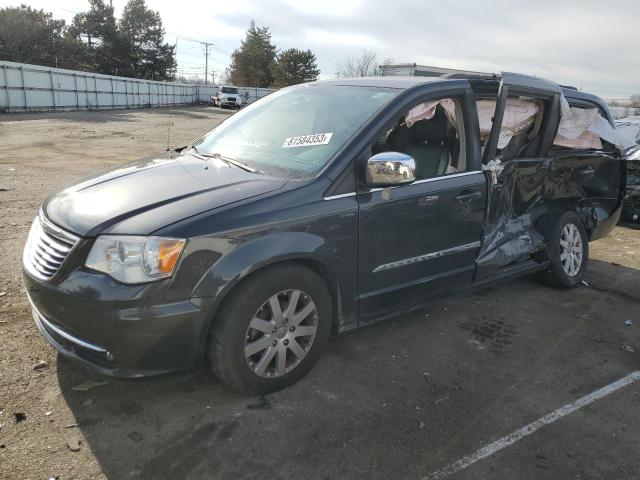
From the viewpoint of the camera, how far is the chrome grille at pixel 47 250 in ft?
9.05

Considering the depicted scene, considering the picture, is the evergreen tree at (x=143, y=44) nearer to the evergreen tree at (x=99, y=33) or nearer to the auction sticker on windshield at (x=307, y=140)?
the evergreen tree at (x=99, y=33)

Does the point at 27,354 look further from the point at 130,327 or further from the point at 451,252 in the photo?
the point at 451,252

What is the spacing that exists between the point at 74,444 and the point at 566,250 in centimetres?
456

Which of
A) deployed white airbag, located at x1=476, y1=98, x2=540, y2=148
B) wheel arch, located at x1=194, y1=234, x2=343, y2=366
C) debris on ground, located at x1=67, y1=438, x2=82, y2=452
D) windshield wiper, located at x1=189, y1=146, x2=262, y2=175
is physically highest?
deployed white airbag, located at x1=476, y1=98, x2=540, y2=148

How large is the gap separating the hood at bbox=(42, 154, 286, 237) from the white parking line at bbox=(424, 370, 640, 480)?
1777mm

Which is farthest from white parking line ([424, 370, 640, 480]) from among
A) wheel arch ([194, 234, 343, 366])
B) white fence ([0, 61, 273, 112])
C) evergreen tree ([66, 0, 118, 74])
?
evergreen tree ([66, 0, 118, 74])

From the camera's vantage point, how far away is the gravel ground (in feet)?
8.53

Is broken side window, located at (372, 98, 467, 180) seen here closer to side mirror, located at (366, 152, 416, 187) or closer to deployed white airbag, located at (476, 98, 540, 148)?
deployed white airbag, located at (476, 98, 540, 148)

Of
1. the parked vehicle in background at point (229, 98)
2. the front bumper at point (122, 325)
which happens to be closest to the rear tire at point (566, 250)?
the front bumper at point (122, 325)

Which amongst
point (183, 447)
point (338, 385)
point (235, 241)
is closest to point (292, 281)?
point (235, 241)

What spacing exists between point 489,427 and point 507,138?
8.75ft

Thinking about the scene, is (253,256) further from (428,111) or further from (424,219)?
(428,111)

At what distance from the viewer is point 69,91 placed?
1186 inches

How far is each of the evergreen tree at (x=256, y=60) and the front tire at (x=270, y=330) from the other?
216ft
